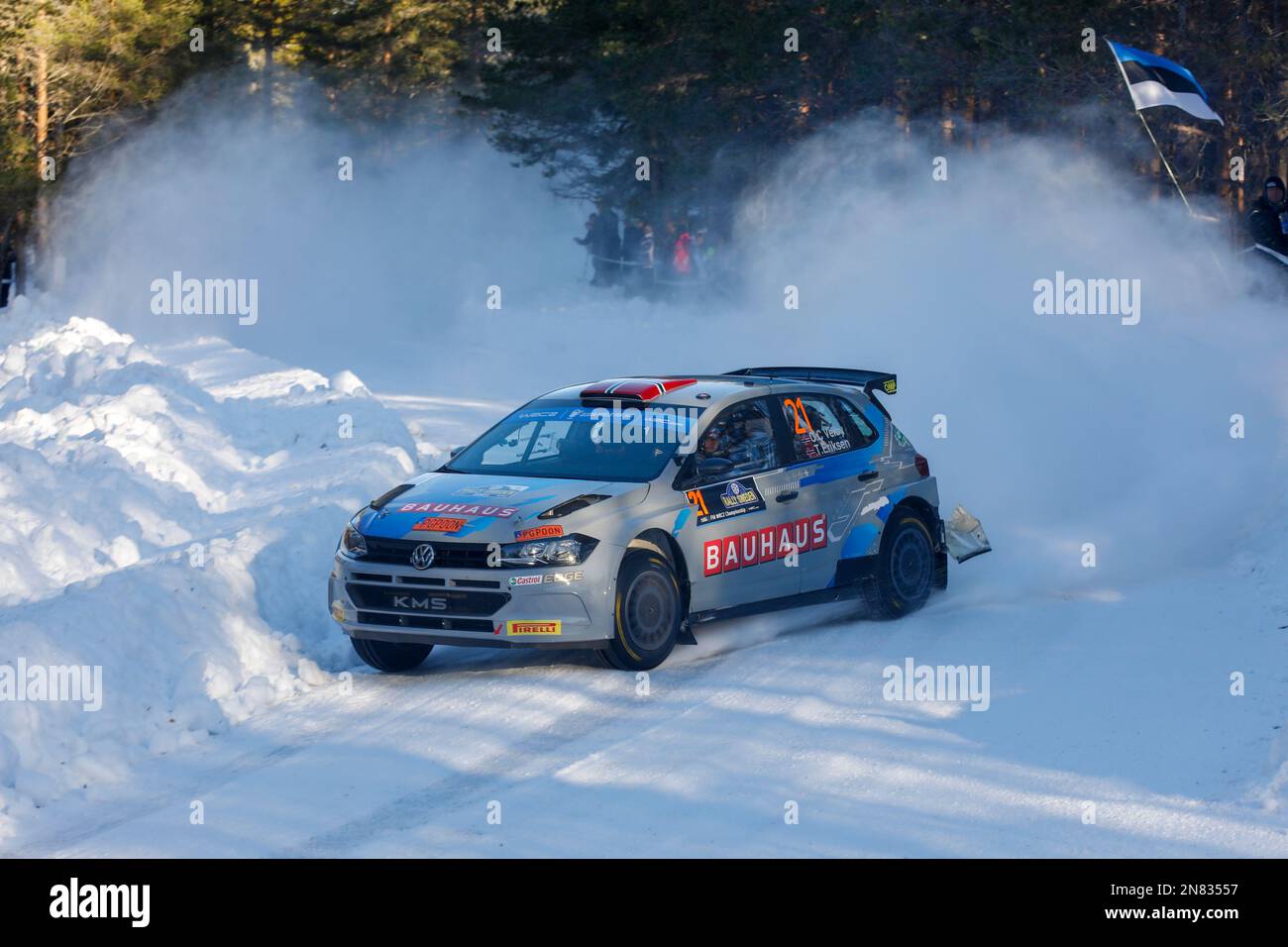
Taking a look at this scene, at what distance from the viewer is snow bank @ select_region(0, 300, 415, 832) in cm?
733

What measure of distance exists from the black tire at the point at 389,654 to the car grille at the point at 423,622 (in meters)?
0.21

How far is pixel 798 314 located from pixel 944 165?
3.06m

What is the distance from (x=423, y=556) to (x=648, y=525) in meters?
1.19

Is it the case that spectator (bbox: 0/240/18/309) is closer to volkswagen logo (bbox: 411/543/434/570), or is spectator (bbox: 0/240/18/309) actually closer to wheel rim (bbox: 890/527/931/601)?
wheel rim (bbox: 890/527/931/601)

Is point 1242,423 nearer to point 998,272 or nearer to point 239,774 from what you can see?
point 998,272

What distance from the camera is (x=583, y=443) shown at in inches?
349

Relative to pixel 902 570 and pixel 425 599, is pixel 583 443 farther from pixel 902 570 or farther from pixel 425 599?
pixel 902 570

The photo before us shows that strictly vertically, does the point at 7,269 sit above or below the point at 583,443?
above

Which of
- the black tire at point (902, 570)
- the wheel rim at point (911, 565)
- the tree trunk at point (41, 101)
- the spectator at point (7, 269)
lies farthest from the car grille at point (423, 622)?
the spectator at point (7, 269)

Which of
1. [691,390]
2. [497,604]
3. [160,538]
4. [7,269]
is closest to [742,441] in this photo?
[691,390]

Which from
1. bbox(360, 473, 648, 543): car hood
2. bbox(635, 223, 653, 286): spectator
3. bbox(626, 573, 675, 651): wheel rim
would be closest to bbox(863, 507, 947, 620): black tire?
bbox(626, 573, 675, 651): wheel rim

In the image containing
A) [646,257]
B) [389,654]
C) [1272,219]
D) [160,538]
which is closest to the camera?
[389,654]

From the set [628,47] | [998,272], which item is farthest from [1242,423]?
[628,47]

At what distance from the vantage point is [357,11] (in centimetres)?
4069
